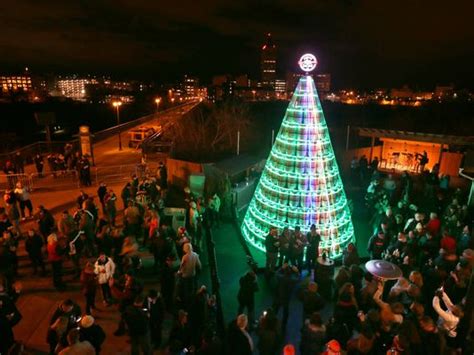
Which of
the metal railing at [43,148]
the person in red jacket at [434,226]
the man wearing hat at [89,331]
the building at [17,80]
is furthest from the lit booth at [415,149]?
the building at [17,80]

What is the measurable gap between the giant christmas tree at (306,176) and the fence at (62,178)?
8108 mm

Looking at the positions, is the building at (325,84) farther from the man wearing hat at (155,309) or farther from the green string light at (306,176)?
the man wearing hat at (155,309)

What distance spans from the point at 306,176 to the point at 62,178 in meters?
12.2

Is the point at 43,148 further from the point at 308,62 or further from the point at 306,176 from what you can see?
the point at 308,62

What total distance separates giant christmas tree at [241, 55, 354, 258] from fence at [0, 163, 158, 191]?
811 centimetres

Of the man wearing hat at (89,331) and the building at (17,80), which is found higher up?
the building at (17,80)

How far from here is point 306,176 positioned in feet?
34.1

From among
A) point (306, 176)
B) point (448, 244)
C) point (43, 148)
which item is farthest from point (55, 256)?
point (43, 148)

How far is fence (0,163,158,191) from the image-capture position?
51.1 ft

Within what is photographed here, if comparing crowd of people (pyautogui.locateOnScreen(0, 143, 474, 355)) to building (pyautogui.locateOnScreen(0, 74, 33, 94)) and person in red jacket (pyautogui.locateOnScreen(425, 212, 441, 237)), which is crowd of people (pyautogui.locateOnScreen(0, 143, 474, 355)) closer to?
person in red jacket (pyautogui.locateOnScreen(425, 212, 441, 237))

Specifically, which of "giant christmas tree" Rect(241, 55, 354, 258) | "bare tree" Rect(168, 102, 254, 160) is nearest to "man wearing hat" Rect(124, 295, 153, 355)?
"giant christmas tree" Rect(241, 55, 354, 258)

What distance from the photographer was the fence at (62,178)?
15.6 metres

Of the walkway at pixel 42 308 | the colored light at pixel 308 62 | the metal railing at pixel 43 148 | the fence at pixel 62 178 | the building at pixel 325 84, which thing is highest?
the building at pixel 325 84

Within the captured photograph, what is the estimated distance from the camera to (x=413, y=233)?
927 cm
